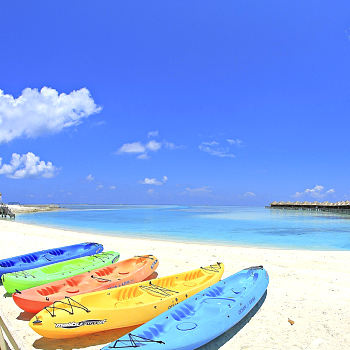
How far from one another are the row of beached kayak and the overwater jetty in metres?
66.9

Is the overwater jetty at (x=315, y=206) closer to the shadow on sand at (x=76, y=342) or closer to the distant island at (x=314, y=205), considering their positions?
the distant island at (x=314, y=205)

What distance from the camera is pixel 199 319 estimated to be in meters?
4.32

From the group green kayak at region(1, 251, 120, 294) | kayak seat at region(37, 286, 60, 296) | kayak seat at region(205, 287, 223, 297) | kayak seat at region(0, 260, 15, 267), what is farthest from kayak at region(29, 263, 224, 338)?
kayak seat at region(0, 260, 15, 267)

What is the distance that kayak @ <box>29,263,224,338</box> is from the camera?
13.1ft

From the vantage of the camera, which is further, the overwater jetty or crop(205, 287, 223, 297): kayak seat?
the overwater jetty

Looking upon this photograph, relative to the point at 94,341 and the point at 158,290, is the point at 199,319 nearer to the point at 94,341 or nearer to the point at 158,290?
the point at 158,290

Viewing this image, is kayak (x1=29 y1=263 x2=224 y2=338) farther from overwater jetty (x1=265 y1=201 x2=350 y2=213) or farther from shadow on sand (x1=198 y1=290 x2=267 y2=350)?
overwater jetty (x1=265 y1=201 x2=350 y2=213)

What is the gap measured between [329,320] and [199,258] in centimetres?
576

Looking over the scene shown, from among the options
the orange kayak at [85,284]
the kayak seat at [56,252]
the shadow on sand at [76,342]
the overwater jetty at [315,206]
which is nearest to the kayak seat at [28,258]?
the kayak seat at [56,252]

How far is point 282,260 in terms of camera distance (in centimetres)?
1016

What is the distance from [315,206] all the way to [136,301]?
7881 cm

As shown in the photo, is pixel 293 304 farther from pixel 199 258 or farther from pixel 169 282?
pixel 199 258

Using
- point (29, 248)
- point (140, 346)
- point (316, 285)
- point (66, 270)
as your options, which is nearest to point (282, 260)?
point (316, 285)

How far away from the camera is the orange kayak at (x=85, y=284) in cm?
487
